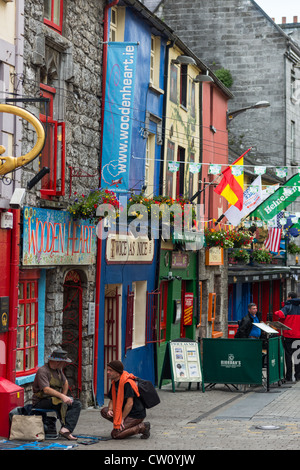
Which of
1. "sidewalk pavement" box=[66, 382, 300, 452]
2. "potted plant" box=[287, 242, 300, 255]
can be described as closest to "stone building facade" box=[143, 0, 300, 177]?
"potted plant" box=[287, 242, 300, 255]

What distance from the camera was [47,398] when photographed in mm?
11625

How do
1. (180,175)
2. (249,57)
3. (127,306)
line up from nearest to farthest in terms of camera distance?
(127,306) < (180,175) < (249,57)

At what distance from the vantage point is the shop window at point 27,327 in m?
13.7

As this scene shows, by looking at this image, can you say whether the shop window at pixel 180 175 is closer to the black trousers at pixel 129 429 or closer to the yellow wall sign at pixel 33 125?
the black trousers at pixel 129 429

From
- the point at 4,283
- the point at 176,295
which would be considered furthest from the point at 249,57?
the point at 4,283

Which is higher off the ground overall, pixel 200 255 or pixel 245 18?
pixel 245 18

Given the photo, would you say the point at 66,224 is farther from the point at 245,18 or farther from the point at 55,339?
the point at 245,18

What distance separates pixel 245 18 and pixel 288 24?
25.7 ft

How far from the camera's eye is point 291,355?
19.4 metres

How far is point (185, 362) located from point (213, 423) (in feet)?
12.4

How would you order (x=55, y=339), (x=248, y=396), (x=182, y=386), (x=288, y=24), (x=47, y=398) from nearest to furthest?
1. (x=47, y=398)
2. (x=55, y=339)
3. (x=248, y=396)
4. (x=182, y=386)
5. (x=288, y=24)

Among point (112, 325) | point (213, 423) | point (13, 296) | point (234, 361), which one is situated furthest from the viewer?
point (112, 325)

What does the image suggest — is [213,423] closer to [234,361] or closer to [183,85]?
[234,361]

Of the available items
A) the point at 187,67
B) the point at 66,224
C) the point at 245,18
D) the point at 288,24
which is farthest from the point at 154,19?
the point at 288,24
